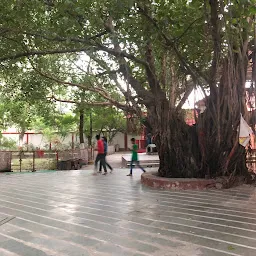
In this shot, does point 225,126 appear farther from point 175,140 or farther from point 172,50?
point 172,50

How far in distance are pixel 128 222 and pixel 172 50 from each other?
162 inches

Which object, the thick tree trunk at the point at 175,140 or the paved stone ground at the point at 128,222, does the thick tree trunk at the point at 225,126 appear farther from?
the paved stone ground at the point at 128,222

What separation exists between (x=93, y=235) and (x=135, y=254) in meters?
0.82

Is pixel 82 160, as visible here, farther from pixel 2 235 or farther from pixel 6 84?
pixel 2 235

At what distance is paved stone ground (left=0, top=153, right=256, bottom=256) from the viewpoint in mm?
3340

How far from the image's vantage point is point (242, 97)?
7105 mm

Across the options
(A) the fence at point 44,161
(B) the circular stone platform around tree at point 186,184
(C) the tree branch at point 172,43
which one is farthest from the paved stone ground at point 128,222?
(A) the fence at point 44,161

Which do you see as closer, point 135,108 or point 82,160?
point 135,108

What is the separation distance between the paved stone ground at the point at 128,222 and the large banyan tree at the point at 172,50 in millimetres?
1274

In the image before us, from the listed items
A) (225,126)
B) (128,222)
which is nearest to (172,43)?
(225,126)

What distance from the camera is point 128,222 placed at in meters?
4.34

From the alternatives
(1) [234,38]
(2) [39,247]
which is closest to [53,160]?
(1) [234,38]

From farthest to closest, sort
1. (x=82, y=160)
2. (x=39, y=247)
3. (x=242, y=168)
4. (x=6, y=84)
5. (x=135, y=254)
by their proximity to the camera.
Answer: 1. (x=82, y=160)
2. (x=6, y=84)
3. (x=242, y=168)
4. (x=39, y=247)
5. (x=135, y=254)

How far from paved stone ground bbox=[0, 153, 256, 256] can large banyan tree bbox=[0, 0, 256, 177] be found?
1274mm
